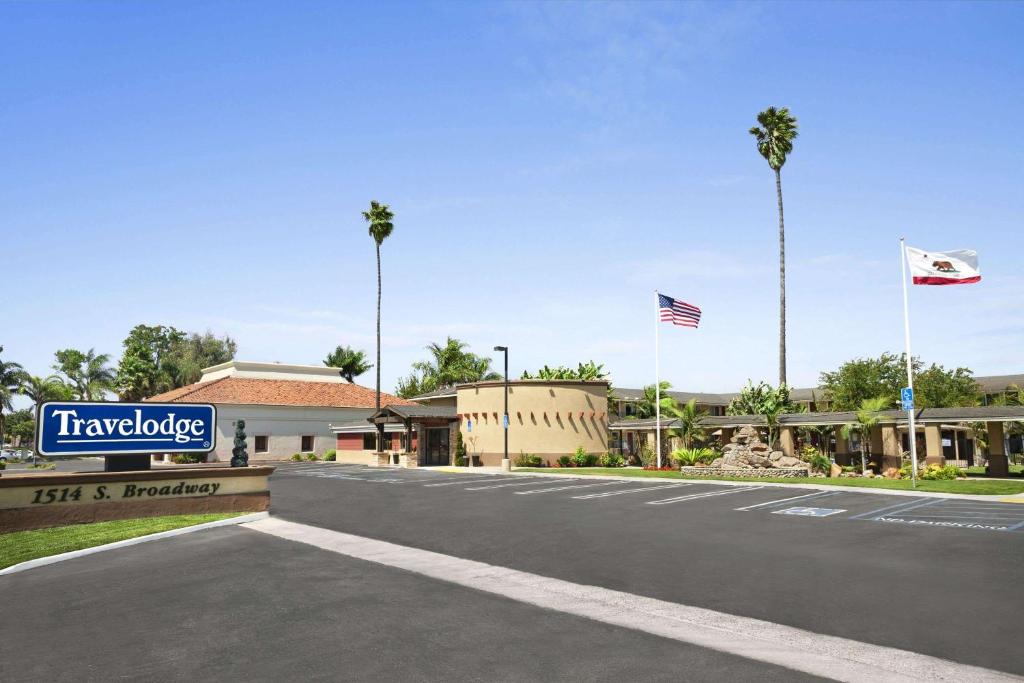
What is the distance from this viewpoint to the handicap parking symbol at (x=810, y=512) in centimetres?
2031

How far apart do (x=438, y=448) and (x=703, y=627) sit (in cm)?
4726

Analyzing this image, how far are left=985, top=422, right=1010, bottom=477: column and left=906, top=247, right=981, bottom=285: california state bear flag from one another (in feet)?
41.2

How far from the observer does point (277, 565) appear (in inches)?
531

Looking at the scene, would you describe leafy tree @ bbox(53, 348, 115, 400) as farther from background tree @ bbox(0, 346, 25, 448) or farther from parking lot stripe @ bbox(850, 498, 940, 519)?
parking lot stripe @ bbox(850, 498, 940, 519)

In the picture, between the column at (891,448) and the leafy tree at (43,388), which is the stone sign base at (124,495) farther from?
the leafy tree at (43,388)

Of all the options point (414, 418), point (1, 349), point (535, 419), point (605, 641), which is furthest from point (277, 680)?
point (1, 349)

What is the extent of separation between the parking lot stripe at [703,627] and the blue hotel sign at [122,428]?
9.21 m

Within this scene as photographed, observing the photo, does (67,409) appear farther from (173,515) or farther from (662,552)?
(662,552)

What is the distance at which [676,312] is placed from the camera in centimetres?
4103

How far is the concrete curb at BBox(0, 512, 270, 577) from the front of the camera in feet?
46.2

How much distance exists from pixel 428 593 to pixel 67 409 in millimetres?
13472

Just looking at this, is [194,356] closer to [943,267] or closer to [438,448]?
[438,448]

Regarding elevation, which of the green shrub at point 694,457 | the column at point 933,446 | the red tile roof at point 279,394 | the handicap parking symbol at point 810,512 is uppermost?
the red tile roof at point 279,394

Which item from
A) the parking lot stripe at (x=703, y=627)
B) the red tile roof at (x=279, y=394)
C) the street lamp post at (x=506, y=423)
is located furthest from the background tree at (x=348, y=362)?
the parking lot stripe at (x=703, y=627)
